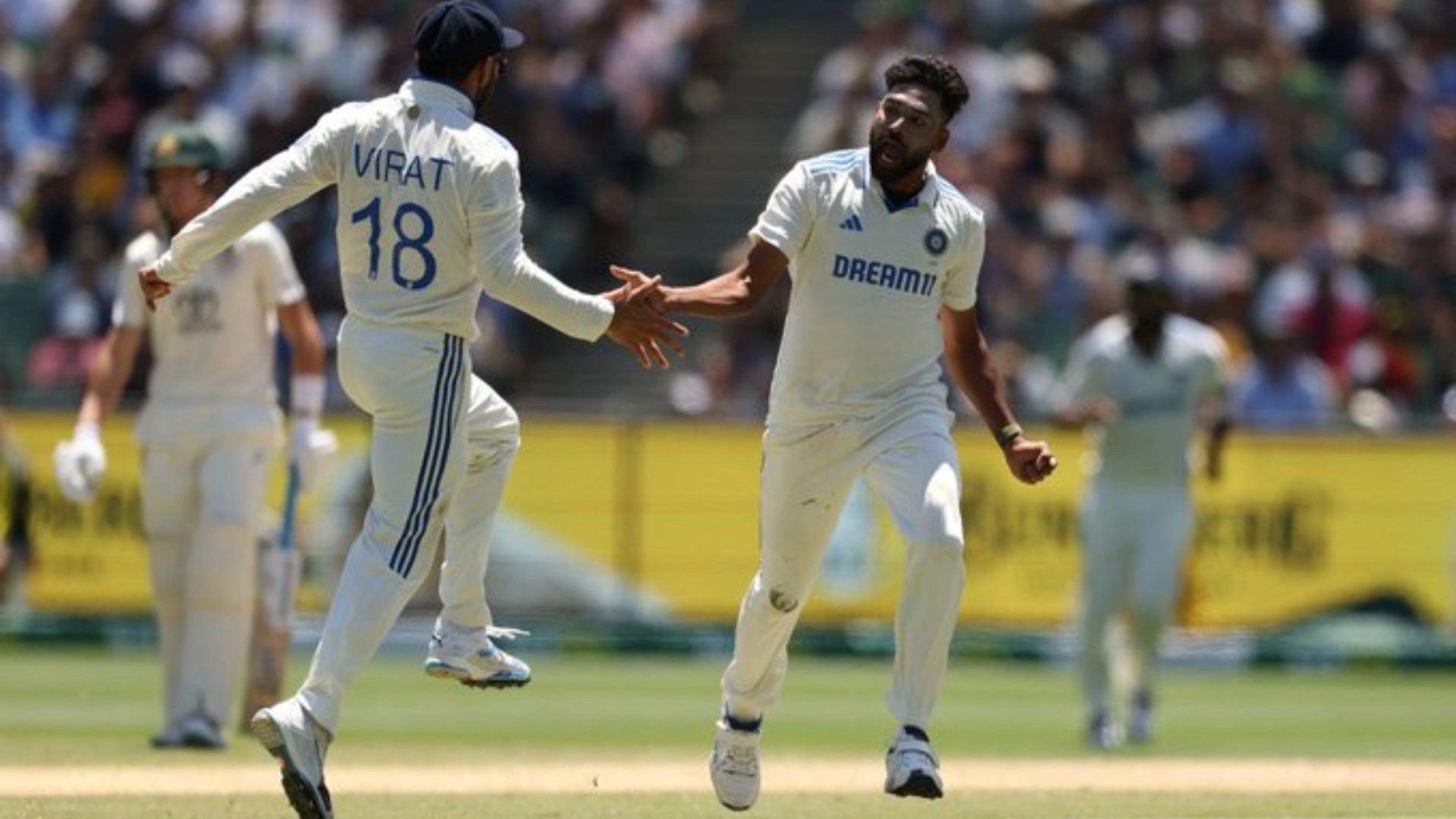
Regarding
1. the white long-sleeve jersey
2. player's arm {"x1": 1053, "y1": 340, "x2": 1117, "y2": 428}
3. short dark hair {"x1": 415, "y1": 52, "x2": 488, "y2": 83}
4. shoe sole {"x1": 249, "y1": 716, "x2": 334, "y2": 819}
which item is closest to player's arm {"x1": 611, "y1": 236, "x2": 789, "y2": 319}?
the white long-sleeve jersey

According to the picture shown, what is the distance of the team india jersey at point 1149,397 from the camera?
17438mm

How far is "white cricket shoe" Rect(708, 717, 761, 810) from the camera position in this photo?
11742mm

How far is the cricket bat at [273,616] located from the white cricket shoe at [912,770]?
16.2 feet

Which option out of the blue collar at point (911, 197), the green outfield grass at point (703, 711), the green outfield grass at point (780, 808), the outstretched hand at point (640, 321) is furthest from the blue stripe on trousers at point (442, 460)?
the green outfield grass at point (703, 711)

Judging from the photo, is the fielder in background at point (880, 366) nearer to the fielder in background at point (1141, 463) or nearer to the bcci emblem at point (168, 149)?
the bcci emblem at point (168, 149)

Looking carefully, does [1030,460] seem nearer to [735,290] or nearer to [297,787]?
[735,290]

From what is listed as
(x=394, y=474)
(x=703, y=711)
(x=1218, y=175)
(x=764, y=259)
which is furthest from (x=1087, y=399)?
(x=1218, y=175)

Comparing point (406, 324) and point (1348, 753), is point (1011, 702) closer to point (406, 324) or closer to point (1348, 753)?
point (1348, 753)

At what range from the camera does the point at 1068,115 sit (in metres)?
26.1

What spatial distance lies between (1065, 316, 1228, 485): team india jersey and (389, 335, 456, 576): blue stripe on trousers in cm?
711

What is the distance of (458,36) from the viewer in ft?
36.3

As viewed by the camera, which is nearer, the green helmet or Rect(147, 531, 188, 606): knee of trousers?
the green helmet

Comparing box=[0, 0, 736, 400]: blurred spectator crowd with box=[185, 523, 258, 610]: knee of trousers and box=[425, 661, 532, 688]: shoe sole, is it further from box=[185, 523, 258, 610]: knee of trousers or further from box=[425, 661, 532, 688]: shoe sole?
box=[425, 661, 532, 688]: shoe sole

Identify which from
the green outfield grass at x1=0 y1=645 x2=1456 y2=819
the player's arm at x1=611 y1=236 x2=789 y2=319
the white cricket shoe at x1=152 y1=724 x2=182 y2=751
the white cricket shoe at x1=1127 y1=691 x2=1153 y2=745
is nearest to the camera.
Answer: the player's arm at x1=611 y1=236 x2=789 y2=319
